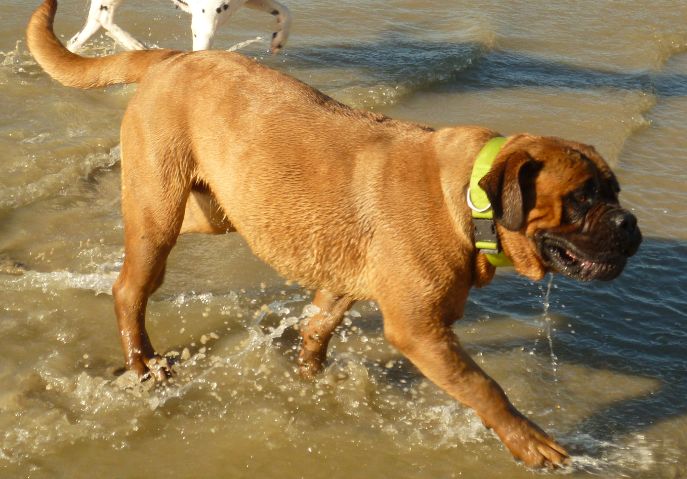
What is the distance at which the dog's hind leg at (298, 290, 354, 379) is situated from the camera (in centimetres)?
512

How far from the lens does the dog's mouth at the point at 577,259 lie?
4.05m

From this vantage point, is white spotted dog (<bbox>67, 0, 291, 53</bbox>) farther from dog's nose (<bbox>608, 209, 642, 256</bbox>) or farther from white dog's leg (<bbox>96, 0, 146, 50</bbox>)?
dog's nose (<bbox>608, 209, 642, 256</bbox>)

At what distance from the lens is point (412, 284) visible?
14.0 feet

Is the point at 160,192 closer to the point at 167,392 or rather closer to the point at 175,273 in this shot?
the point at 167,392

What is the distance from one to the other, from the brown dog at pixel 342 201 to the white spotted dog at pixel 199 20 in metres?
3.28

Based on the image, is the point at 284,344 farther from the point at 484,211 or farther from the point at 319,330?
the point at 484,211

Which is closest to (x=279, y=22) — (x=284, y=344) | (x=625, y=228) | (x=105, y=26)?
(x=105, y=26)

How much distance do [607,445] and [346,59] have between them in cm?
616

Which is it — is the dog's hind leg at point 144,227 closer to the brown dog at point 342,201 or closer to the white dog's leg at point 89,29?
the brown dog at point 342,201

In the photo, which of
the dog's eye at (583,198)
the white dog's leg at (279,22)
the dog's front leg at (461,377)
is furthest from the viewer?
the white dog's leg at (279,22)

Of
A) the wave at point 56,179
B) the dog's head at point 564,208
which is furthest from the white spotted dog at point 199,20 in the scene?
the dog's head at point 564,208

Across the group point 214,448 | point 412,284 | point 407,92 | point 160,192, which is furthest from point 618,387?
point 407,92

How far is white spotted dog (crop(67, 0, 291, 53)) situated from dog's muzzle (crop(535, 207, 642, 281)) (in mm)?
5131

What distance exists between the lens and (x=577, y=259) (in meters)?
4.10
